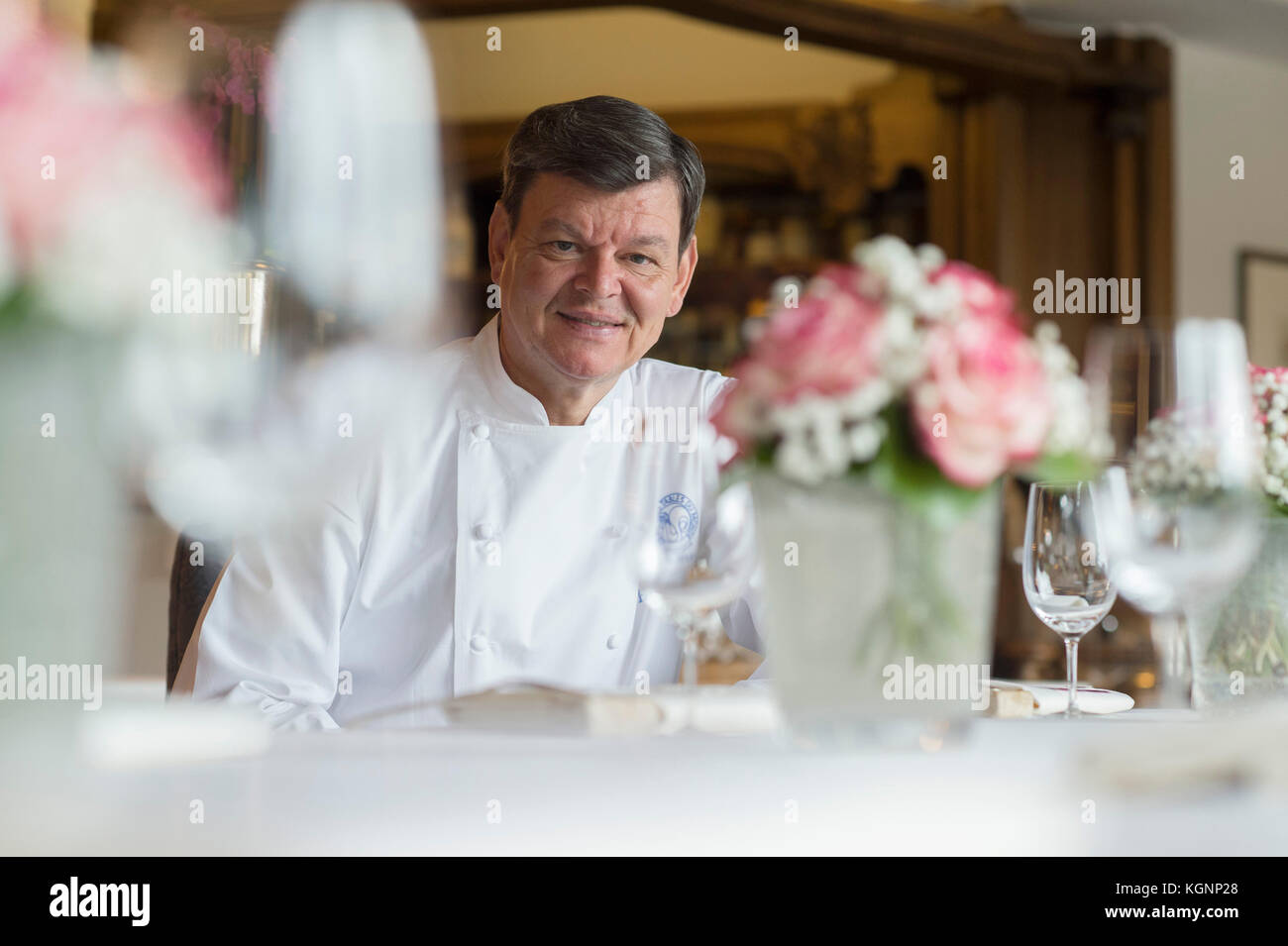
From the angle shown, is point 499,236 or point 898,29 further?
point 898,29

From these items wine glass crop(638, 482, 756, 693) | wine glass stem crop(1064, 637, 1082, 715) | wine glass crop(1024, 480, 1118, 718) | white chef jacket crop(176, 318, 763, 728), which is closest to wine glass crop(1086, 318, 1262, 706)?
wine glass crop(1024, 480, 1118, 718)

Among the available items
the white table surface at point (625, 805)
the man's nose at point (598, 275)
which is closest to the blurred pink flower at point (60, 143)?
the white table surface at point (625, 805)

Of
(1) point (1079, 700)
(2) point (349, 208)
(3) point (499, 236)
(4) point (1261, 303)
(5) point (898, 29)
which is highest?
(5) point (898, 29)

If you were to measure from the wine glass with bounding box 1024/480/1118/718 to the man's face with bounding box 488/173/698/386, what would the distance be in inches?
31.3

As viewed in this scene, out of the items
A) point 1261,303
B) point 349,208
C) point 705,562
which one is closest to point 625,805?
point 705,562

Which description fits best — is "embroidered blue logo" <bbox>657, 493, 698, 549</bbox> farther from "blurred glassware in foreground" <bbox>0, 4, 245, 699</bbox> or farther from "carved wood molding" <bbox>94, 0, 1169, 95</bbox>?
"carved wood molding" <bbox>94, 0, 1169, 95</bbox>

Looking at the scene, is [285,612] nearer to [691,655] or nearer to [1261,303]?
[691,655]

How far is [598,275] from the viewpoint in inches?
62.9

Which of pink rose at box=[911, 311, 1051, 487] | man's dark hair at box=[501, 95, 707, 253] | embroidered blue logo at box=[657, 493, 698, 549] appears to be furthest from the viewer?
man's dark hair at box=[501, 95, 707, 253]

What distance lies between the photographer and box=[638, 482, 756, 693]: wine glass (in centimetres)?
74

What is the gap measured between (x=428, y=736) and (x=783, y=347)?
0.33 meters

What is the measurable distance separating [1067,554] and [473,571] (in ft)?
2.50

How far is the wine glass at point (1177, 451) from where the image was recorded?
0.81 m
